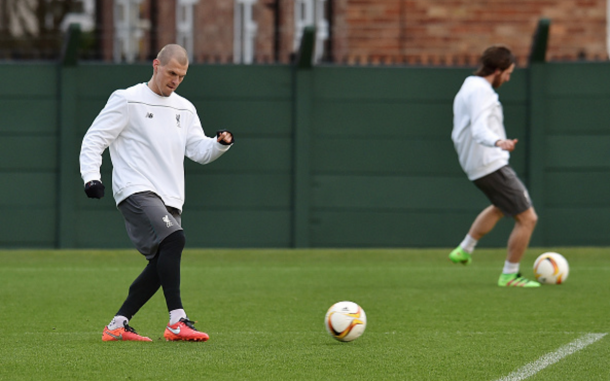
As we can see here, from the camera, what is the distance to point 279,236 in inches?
531

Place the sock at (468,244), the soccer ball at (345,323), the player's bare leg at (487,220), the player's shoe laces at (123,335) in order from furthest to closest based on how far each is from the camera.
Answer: the sock at (468,244)
the player's bare leg at (487,220)
the player's shoe laces at (123,335)
the soccer ball at (345,323)

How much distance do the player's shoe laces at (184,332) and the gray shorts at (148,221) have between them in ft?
1.43

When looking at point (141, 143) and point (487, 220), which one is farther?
point (487, 220)

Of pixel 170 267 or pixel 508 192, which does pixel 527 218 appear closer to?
pixel 508 192

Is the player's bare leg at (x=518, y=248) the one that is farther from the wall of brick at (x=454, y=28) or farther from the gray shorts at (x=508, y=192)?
the wall of brick at (x=454, y=28)

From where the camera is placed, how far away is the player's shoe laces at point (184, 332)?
640 cm

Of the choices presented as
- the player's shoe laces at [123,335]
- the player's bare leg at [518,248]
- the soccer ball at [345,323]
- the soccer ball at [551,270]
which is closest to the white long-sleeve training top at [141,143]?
the player's shoe laces at [123,335]

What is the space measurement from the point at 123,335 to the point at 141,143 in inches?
45.0

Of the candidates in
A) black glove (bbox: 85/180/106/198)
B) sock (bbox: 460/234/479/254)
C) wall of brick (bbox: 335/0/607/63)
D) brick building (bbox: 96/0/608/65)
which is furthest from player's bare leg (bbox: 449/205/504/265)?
Result: wall of brick (bbox: 335/0/607/63)

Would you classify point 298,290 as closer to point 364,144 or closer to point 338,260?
point 338,260

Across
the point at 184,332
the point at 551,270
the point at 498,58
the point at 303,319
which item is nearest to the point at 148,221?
the point at 184,332

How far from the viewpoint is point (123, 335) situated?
650 centimetres

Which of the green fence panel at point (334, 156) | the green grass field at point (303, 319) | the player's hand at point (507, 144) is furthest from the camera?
the green fence panel at point (334, 156)

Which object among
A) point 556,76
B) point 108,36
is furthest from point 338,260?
point 108,36
